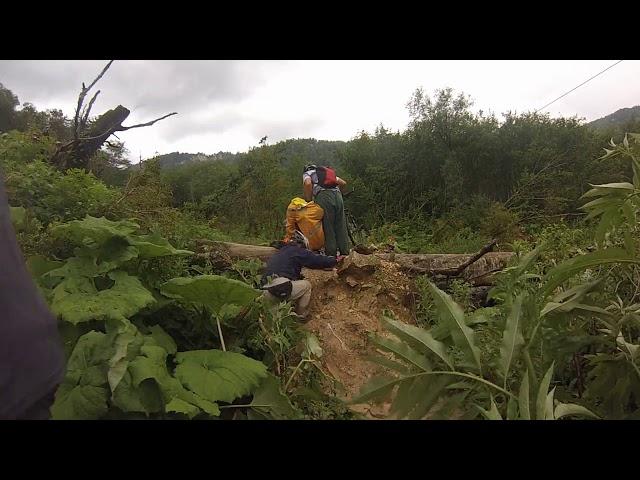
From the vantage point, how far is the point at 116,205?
13.7 feet

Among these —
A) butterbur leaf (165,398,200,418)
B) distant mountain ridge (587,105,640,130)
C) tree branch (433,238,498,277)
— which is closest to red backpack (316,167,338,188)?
tree branch (433,238,498,277)

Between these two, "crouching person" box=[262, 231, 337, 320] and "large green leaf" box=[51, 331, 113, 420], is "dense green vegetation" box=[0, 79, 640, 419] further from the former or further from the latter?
"crouching person" box=[262, 231, 337, 320]

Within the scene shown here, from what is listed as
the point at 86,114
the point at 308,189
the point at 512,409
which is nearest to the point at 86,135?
the point at 86,114

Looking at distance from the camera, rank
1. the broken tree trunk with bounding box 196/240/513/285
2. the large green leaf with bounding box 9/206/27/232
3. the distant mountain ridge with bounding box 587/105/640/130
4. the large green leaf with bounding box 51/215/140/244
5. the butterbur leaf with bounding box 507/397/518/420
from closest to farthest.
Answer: the butterbur leaf with bounding box 507/397/518/420, the large green leaf with bounding box 51/215/140/244, the large green leaf with bounding box 9/206/27/232, the broken tree trunk with bounding box 196/240/513/285, the distant mountain ridge with bounding box 587/105/640/130

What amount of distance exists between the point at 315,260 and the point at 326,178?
1047mm

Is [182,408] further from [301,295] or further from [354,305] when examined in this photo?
[354,305]

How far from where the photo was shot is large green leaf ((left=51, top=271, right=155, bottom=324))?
6.84ft

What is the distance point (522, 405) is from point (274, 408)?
1210mm

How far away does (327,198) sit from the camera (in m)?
5.35

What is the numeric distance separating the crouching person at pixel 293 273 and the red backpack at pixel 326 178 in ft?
2.19

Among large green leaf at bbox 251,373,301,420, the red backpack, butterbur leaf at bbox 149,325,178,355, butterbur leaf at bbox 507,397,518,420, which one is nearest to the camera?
butterbur leaf at bbox 507,397,518,420

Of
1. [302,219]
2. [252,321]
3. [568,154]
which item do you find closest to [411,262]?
[302,219]

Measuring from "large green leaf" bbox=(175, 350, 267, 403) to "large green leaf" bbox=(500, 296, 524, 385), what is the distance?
110 centimetres

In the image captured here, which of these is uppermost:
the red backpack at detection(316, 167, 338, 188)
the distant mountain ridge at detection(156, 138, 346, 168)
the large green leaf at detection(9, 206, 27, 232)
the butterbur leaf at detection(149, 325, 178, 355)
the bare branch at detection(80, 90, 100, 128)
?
the bare branch at detection(80, 90, 100, 128)
